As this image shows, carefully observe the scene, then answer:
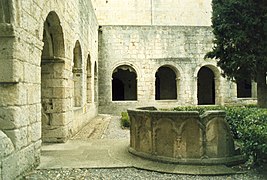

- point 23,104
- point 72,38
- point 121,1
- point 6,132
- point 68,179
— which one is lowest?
point 68,179

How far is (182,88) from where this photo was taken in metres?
14.6

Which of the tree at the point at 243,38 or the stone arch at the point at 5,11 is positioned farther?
the tree at the point at 243,38

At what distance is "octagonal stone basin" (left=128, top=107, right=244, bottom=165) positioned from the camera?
14.0 feet

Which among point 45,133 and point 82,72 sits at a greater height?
point 82,72

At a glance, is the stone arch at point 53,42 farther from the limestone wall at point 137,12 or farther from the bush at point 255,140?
the limestone wall at point 137,12

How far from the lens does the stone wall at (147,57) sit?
14.3 metres

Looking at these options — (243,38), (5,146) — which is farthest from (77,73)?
(5,146)

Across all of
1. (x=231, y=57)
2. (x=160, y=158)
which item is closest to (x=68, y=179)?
(x=160, y=158)

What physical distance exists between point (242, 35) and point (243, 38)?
10 centimetres

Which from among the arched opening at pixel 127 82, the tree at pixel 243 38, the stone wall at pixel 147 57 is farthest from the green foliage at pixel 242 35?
the arched opening at pixel 127 82

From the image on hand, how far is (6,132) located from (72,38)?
13.6 feet

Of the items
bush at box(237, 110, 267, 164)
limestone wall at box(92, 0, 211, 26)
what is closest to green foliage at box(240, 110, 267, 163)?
bush at box(237, 110, 267, 164)

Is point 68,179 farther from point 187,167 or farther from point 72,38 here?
point 72,38

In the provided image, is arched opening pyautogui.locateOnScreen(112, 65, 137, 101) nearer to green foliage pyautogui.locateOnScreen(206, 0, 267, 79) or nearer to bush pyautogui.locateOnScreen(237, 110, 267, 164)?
green foliage pyautogui.locateOnScreen(206, 0, 267, 79)
